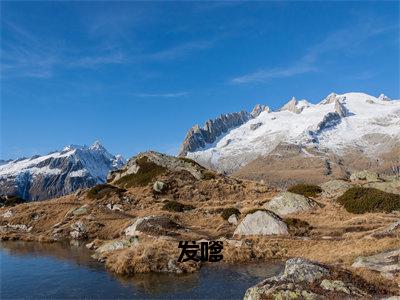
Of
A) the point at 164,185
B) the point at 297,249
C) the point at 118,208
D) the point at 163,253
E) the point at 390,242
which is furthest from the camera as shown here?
the point at 164,185

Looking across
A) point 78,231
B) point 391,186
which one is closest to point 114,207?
point 78,231

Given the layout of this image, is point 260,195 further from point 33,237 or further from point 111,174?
point 111,174

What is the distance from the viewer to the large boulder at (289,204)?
187ft

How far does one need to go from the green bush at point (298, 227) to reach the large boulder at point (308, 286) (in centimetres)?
2102

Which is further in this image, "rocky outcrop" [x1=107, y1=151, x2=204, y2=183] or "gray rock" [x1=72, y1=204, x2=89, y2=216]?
"rocky outcrop" [x1=107, y1=151, x2=204, y2=183]

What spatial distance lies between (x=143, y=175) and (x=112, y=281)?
190 ft

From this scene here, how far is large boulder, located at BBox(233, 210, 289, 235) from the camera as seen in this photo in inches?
1852

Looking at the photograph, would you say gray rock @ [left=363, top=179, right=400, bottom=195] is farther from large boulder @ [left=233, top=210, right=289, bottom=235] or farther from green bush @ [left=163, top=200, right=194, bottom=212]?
green bush @ [left=163, top=200, right=194, bottom=212]

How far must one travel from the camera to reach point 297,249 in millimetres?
41000

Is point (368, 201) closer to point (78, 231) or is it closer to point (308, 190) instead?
point (308, 190)

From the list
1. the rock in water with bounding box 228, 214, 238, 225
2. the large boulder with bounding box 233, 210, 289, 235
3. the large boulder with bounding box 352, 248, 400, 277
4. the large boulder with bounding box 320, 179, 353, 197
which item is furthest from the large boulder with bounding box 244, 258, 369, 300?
the large boulder with bounding box 320, 179, 353, 197

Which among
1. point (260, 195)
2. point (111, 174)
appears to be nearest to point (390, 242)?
point (260, 195)

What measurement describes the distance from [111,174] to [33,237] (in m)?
48.4

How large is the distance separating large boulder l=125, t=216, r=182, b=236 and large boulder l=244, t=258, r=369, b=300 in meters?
24.7
